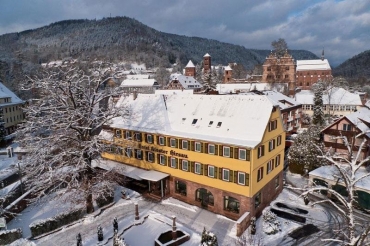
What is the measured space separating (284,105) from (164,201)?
3485 centimetres

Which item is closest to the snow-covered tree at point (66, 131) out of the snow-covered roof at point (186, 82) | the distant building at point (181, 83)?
the distant building at point (181, 83)

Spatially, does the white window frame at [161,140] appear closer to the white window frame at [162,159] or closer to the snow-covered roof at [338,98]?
the white window frame at [162,159]

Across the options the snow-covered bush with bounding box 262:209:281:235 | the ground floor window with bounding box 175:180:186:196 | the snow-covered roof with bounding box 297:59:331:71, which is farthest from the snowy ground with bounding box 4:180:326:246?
the snow-covered roof with bounding box 297:59:331:71

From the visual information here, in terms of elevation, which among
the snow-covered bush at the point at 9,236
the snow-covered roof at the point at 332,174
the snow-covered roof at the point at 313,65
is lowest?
the snow-covered bush at the point at 9,236

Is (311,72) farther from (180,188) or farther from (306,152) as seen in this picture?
(180,188)

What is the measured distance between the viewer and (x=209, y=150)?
89.7 feet

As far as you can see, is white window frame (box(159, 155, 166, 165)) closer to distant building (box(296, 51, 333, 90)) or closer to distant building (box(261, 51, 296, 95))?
distant building (box(261, 51, 296, 95))

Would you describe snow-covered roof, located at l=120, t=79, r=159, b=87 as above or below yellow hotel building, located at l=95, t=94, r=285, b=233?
above

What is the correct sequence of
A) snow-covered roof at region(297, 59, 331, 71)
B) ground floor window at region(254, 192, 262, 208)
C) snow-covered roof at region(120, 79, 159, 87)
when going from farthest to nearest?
snow-covered roof at region(120, 79, 159, 87), snow-covered roof at region(297, 59, 331, 71), ground floor window at region(254, 192, 262, 208)

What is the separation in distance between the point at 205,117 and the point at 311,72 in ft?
332

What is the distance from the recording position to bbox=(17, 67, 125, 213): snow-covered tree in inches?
918

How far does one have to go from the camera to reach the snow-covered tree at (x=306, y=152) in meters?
36.4

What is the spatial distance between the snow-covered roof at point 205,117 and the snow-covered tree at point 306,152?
44.9ft

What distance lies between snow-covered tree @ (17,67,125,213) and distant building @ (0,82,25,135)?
36424mm
